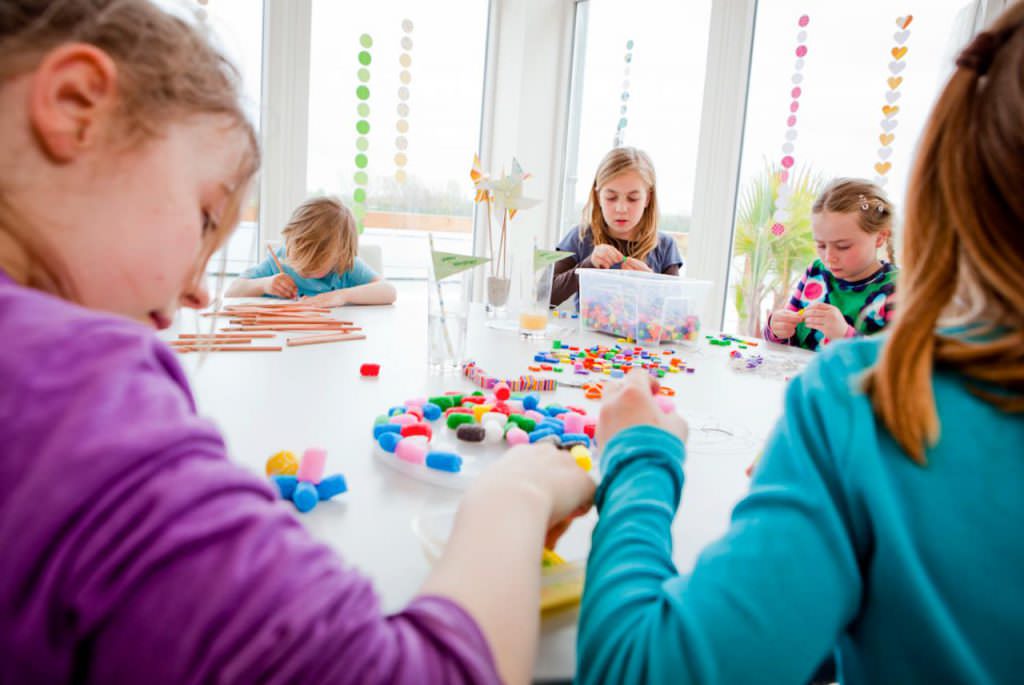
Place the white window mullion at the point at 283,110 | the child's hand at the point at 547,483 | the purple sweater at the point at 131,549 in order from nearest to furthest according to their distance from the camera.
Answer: the purple sweater at the point at 131,549 < the child's hand at the point at 547,483 < the white window mullion at the point at 283,110

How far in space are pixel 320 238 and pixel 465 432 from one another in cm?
154

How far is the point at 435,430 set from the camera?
0.88 meters

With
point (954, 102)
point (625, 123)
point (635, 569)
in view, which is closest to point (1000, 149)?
point (954, 102)

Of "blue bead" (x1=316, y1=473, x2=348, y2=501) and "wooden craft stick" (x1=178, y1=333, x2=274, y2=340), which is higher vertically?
"wooden craft stick" (x1=178, y1=333, x2=274, y2=340)

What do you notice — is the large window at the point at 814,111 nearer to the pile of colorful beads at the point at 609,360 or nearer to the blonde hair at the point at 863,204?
the blonde hair at the point at 863,204

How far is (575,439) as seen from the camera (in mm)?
819

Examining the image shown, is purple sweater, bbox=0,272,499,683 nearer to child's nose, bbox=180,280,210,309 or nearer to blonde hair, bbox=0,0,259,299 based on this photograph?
blonde hair, bbox=0,0,259,299

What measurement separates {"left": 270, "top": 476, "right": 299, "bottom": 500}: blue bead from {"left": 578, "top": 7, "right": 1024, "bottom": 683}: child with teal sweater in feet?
1.04

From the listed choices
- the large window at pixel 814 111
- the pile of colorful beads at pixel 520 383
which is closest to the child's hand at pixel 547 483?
the pile of colorful beads at pixel 520 383

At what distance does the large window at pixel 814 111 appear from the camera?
2508 millimetres

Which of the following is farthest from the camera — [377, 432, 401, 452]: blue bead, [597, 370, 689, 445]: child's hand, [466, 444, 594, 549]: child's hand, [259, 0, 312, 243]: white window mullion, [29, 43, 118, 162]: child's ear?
[259, 0, 312, 243]: white window mullion

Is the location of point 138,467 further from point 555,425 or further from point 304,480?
point 555,425

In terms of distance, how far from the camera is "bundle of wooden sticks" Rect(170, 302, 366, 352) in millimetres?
1292

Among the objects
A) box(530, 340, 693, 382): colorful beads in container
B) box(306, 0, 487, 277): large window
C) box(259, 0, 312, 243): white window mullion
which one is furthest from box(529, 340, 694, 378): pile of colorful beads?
box(306, 0, 487, 277): large window
